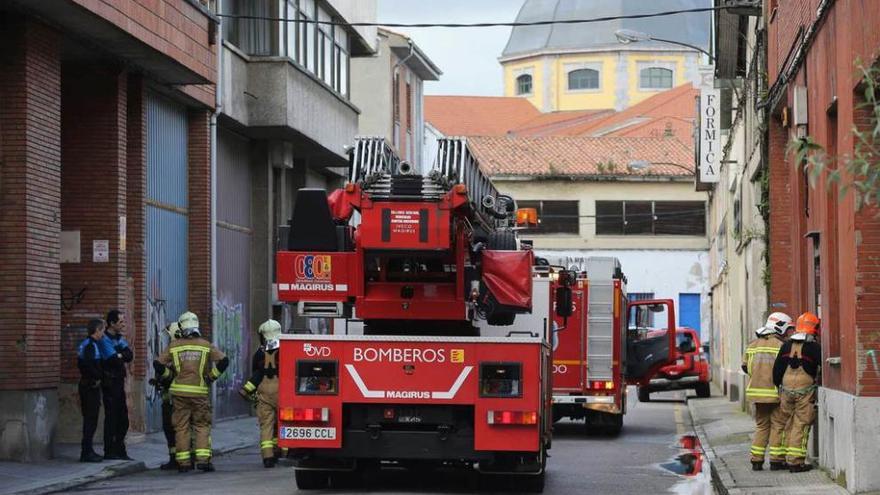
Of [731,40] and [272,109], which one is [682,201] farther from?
[272,109]

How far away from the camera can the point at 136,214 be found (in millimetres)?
23828

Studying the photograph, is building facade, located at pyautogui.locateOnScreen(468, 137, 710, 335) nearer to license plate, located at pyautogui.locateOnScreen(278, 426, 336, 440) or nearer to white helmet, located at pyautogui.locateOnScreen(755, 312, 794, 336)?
white helmet, located at pyautogui.locateOnScreen(755, 312, 794, 336)

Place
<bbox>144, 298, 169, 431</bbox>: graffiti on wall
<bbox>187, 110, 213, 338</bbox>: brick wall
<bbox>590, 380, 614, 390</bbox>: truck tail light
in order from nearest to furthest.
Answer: <bbox>144, 298, 169, 431</bbox>: graffiti on wall < <bbox>590, 380, 614, 390</bbox>: truck tail light < <bbox>187, 110, 213, 338</bbox>: brick wall

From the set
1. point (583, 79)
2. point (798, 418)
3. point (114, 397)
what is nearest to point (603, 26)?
point (583, 79)

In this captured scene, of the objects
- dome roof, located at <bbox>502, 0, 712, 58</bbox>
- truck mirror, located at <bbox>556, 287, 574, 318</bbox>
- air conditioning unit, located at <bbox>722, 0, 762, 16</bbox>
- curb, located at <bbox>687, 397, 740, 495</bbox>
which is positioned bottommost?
curb, located at <bbox>687, 397, 740, 495</bbox>

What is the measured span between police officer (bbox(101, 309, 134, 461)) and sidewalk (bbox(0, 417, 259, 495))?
32cm

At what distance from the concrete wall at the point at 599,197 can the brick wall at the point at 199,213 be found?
39205 millimetres

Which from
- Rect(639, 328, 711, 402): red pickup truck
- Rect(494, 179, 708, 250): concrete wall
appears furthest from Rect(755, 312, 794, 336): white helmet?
Rect(494, 179, 708, 250): concrete wall

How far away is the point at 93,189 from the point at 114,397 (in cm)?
427

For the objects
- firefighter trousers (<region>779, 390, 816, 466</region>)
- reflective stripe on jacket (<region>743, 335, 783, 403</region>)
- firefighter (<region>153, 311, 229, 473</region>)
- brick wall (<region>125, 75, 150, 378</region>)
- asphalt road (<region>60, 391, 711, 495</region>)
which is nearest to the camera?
asphalt road (<region>60, 391, 711, 495</region>)

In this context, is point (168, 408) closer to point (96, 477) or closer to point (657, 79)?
point (96, 477)

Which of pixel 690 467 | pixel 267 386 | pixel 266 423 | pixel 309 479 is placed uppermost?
pixel 267 386

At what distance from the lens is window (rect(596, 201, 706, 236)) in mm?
66312

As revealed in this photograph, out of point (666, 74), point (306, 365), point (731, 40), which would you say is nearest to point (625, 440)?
point (306, 365)
